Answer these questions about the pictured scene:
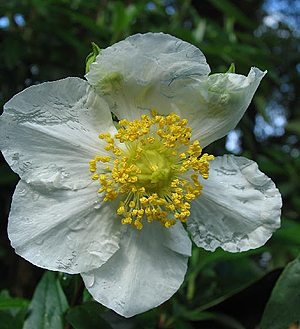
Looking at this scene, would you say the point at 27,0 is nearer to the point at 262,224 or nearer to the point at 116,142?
the point at 116,142

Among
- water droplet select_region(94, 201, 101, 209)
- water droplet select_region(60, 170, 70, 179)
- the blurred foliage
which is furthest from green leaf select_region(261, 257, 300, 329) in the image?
water droplet select_region(60, 170, 70, 179)

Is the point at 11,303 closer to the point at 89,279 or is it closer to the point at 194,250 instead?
the point at 89,279

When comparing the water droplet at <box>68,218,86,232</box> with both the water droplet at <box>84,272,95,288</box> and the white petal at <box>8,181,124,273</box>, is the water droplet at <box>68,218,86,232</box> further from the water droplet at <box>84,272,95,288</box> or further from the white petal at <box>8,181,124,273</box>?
the water droplet at <box>84,272,95,288</box>

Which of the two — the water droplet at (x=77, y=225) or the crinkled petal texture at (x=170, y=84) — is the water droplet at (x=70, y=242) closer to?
the water droplet at (x=77, y=225)

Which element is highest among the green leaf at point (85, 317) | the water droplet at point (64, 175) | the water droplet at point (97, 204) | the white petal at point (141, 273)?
the water droplet at point (64, 175)

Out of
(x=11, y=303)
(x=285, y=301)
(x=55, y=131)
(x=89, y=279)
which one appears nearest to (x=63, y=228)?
(x=89, y=279)

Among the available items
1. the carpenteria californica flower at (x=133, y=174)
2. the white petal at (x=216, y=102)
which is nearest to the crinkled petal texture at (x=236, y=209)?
the carpenteria californica flower at (x=133, y=174)
